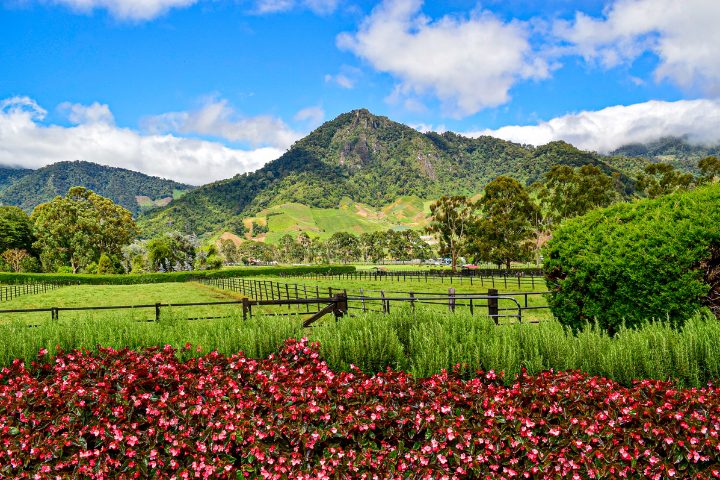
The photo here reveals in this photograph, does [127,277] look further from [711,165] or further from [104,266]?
[711,165]

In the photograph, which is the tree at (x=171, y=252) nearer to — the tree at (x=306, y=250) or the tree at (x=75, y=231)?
the tree at (x=75, y=231)

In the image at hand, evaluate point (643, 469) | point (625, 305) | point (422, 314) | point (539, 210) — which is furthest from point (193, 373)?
point (539, 210)

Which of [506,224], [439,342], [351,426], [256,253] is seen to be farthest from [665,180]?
[256,253]

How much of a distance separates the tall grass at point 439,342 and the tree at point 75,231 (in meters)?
77.7

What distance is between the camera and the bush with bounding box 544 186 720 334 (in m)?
6.24

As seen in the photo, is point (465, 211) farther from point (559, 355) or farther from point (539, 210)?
point (559, 355)

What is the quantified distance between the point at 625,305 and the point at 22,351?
8.65 meters

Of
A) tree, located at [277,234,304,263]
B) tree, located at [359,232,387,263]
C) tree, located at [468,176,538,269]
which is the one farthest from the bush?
tree, located at [277,234,304,263]

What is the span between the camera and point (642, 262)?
648 centimetres

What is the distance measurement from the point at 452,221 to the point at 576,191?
51.9ft

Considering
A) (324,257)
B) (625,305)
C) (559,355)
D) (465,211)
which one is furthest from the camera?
(324,257)

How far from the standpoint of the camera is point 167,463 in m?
4.08

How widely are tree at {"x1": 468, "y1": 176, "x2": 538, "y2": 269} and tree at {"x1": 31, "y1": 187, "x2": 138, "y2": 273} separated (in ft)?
214

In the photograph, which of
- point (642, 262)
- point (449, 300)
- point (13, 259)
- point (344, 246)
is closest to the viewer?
point (642, 262)
